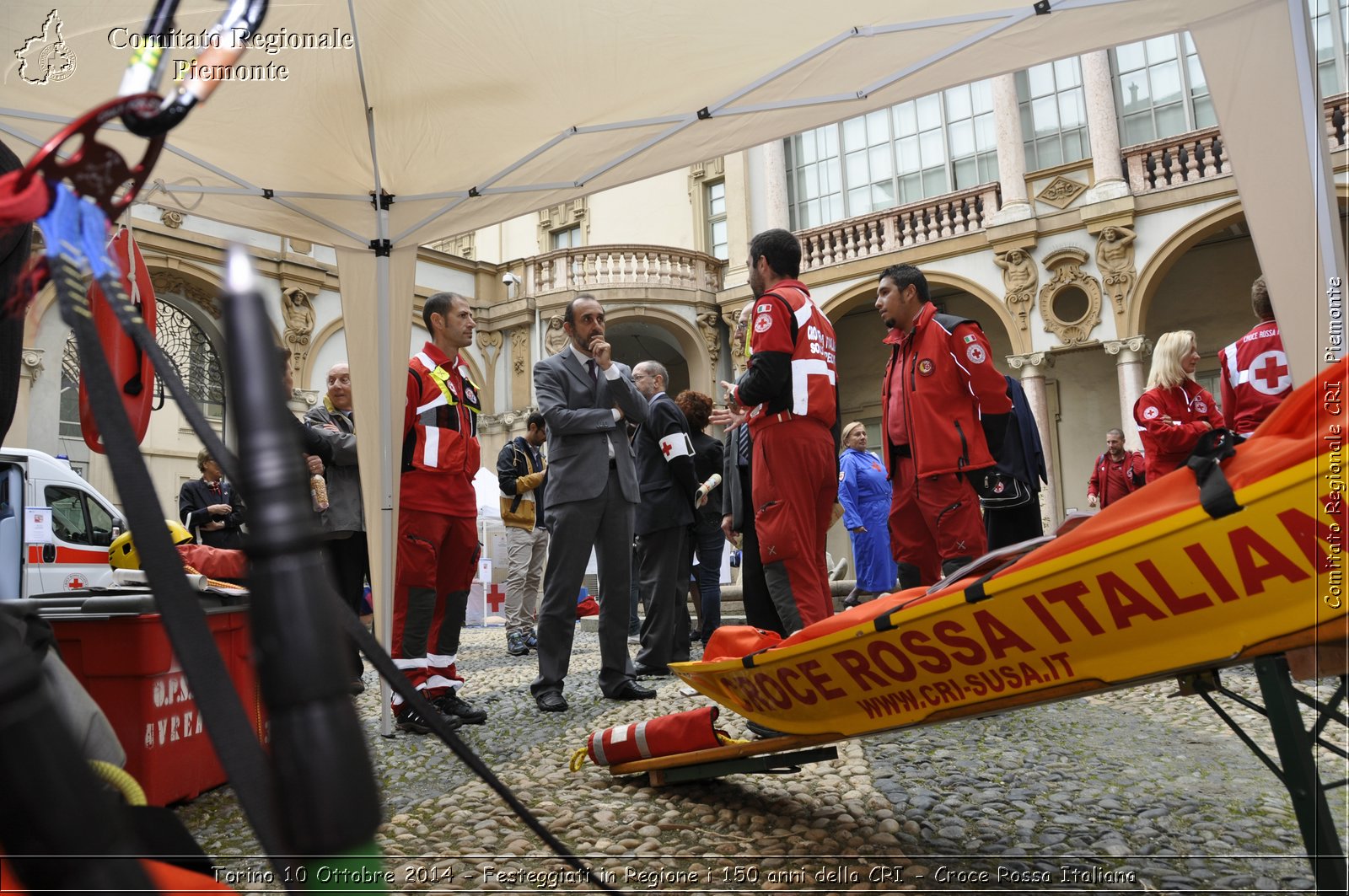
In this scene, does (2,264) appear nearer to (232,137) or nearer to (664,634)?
(232,137)

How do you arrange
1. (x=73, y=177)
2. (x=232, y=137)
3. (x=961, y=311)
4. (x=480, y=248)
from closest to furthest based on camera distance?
(x=73, y=177), (x=232, y=137), (x=961, y=311), (x=480, y=248)

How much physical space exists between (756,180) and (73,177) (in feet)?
56.0

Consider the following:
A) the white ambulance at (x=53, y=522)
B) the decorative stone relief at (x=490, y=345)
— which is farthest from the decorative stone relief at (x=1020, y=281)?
the white ambulance at (x=53, y=522)

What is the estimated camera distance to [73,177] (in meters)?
0.81

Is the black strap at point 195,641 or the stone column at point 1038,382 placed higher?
the stone column at point 1038,382

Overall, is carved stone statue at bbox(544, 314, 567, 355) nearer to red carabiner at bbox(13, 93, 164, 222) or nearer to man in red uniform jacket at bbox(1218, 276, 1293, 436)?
man in red uniform jacket at bbox(1218, 276, 1293, 436)

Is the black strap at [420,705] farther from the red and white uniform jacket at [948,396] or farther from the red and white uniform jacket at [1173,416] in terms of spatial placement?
the red and white uniform jacket at [1173,416]

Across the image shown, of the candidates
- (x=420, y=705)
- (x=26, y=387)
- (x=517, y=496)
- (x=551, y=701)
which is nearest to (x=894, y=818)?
(x=420, y=705)

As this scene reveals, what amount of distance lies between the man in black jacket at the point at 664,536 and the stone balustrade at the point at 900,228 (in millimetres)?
10399

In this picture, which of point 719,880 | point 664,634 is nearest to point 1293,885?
point 719,880

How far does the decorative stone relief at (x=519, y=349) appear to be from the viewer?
55.9 feet

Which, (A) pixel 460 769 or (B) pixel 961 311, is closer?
(A) pixel 460 769

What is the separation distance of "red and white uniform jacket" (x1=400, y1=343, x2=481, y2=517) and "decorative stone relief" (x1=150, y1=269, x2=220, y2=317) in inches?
429

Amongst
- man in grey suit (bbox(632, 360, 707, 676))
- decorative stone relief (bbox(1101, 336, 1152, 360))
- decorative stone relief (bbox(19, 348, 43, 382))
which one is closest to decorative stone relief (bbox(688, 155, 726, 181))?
decorative stone relief (bbox(1101, 336, 1152, 360))
